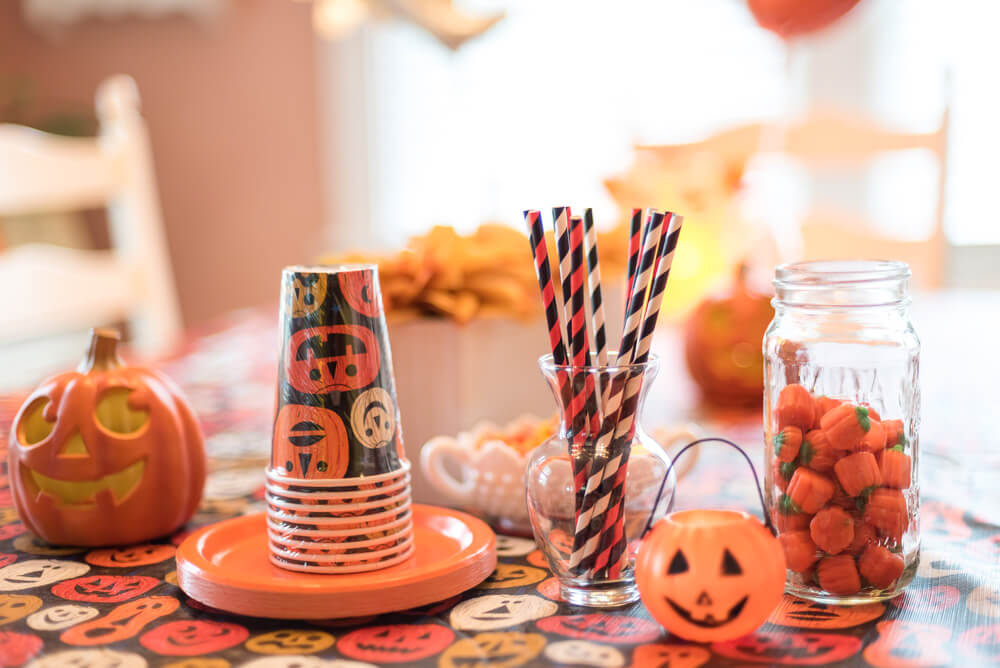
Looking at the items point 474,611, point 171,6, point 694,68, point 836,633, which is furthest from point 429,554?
point 171,6

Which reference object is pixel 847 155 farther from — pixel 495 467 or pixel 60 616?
pixel 60 616

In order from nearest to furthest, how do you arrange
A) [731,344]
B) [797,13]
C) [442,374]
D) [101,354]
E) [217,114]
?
[101,354] → [442,374] → [731,344] → [797,13] → [217,114]

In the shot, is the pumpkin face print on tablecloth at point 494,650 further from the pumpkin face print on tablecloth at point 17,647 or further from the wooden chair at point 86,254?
the wooden chair at point 86,254

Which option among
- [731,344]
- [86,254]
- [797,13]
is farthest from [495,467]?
[797,13]

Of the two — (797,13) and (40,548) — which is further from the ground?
(797,13)

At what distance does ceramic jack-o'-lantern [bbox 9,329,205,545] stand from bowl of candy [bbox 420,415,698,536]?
17cm

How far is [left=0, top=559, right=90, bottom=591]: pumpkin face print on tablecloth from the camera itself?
59 centimetres

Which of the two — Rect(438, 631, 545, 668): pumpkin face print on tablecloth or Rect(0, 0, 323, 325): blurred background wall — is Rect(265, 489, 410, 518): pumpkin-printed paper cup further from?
Rect(0, 0, 323, 325): blurred background wall

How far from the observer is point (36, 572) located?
0.61 m

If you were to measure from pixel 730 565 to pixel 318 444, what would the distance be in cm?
23

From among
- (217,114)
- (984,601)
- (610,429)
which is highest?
(217,114)

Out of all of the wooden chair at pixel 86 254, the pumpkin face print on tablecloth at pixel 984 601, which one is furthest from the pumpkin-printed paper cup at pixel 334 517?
the wooden chair at pixel 86 254

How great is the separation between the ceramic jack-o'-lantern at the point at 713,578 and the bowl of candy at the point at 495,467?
7.2 inches

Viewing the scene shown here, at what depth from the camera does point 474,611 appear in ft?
1.75
